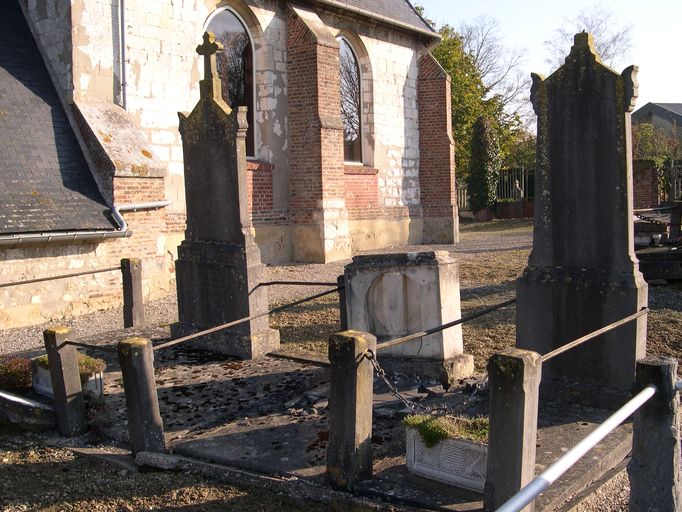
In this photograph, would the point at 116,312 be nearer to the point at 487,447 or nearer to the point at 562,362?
the point at 562,362

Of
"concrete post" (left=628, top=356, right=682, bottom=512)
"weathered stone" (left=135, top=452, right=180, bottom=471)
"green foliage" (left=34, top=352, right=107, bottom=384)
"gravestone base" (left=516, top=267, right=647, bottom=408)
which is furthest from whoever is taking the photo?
"green foliage" (left=34, top=352, right=107, bottom=384)

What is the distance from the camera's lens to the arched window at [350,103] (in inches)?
677

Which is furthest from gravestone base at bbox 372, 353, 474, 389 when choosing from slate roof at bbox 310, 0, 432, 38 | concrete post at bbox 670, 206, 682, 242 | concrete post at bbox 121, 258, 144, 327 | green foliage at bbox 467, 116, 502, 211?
green foliage at bbox 467, 116, 502, 211

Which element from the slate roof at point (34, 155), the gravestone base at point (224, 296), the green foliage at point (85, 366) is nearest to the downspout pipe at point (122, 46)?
the slate roof at point (34, 155)

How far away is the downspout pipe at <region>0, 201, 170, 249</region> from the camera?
9.12 m

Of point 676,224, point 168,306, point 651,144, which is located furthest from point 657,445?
point 651,144

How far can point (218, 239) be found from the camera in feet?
25.3

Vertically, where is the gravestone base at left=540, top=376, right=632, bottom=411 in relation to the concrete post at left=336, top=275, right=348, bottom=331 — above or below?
below

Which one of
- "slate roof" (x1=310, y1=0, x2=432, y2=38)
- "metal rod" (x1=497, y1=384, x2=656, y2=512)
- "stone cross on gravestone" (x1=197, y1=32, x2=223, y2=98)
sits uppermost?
"slate roof" (x1=310, y1=0, x2=432, y2=38)

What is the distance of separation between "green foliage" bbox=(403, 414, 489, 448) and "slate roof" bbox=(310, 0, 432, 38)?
12.9 m

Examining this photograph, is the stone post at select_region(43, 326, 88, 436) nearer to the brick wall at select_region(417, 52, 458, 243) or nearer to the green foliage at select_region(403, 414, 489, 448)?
the green foliage at select_region(403, 414, 489, 448)

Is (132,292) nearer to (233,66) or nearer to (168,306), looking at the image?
(168,306)

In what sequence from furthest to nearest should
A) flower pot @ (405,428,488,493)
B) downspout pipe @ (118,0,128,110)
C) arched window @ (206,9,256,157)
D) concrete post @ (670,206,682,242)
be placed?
arched window @ (206,9,256,157), concrete post @ (670,206,682,242), downspout pipe @ (118,0,128,110), flower pot @ (405,428,488,493)

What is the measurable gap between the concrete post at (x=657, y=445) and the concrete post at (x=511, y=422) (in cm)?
49
